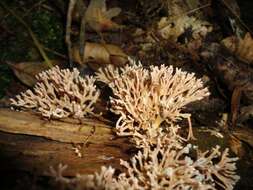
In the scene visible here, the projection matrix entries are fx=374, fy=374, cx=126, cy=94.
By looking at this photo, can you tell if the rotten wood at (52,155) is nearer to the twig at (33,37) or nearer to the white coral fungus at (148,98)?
the white coral fungus at (148,98)

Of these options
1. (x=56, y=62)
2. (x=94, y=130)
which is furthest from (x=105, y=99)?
(x=56, y=62)

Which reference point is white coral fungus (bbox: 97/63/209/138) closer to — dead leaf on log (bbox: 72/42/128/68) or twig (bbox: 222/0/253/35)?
dead leaf on log (bbox: 72/42/128/68)

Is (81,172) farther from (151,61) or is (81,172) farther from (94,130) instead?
(151,61)

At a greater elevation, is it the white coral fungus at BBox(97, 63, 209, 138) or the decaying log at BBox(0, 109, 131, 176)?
the white coral fungus at BBox(97, 63, 209, 138)

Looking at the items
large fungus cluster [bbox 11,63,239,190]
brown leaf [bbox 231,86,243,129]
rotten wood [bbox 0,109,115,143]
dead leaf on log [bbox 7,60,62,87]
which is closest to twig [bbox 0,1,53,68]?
dead leaf on log [bbox 7,60,62,87]

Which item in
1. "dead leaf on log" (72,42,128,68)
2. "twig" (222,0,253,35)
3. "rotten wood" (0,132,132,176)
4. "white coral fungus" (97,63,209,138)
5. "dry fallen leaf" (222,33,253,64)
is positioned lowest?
"rotten wood" (0,132,132,176)

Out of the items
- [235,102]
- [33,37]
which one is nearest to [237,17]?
[235,102]

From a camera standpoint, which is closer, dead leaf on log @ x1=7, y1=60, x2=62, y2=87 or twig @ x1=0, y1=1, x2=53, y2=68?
dead leaf on log @ x1=7, y1=60, x2=62, y2=87
